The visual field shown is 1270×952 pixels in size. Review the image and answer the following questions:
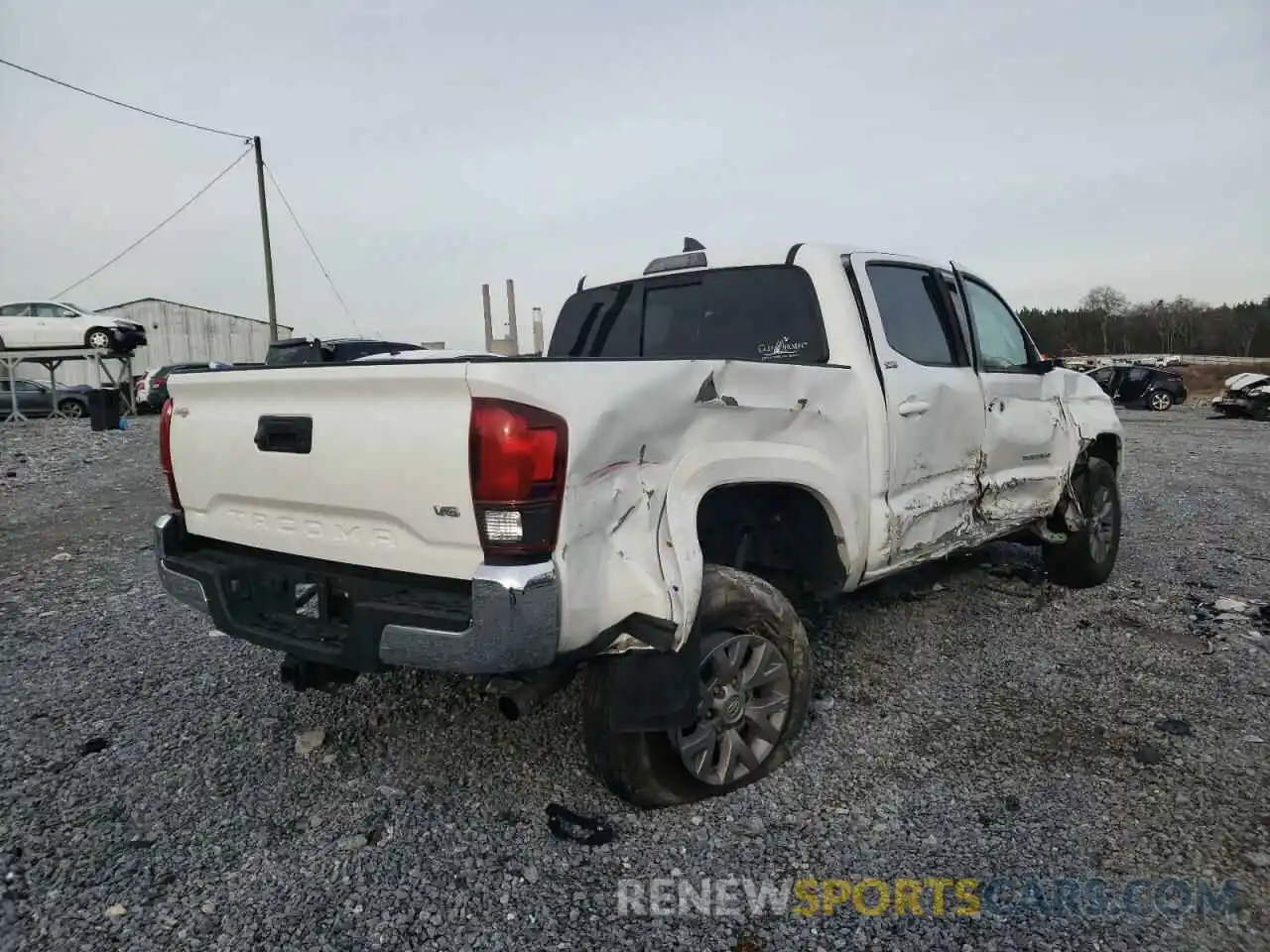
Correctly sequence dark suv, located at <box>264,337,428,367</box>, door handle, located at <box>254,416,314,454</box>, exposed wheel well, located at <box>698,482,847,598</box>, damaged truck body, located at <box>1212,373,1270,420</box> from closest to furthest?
door handle, located at <box>254,416,314,454</box> → exposed wheel well, located at <box>698,482,847,598</box> → dark suv, located at <box>264,337,428,367</box> → damaged truck body, located at <box>1212,373,1270,420</box>

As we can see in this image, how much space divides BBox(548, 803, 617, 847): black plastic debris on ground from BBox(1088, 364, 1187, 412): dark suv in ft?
102

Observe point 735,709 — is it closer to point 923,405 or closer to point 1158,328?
point 923,405

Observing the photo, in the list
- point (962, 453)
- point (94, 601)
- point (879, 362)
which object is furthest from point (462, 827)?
point (94, 601)

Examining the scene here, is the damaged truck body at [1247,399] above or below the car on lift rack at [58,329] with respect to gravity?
below

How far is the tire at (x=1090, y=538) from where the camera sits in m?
5.17

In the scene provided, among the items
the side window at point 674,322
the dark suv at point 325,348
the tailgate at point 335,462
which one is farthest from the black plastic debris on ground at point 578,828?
the dark suv at point 325,348

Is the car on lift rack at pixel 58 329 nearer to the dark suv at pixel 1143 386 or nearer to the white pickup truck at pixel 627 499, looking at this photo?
the white pickup truck at pixel 627 499


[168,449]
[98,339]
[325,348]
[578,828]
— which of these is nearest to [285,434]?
[168,449]

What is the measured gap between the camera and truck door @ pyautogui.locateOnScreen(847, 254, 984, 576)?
11.5 feet

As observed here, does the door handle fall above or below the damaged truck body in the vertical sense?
above

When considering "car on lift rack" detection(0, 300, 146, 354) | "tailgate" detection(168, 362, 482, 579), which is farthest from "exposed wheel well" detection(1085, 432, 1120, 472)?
"car on lift rack" detection(0, 300, 146, 354)

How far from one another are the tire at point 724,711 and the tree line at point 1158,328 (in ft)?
237

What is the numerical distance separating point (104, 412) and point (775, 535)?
54.7ft

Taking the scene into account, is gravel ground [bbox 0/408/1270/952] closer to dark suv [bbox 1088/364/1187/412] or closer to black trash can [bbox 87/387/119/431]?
black trash can [bbox 87/387/119/431]
